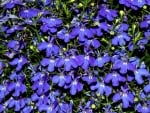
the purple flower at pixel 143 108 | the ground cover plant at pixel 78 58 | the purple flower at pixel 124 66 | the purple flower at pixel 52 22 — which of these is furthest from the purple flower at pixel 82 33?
the purple flower at pixel 143 108

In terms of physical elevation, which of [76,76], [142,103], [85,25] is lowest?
[142,103]

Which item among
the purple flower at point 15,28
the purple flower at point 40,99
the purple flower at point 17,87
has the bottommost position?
the purple flower at point 40,99

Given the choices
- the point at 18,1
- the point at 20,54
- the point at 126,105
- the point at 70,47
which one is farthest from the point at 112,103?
the point at 18,1

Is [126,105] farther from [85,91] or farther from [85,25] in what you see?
[85,25]

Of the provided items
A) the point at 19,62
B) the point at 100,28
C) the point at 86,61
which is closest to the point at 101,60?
the point at 86,61

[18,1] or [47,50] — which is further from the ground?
[18,1]

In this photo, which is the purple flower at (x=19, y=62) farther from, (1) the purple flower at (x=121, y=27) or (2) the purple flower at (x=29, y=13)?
(1) the purple flower at (x=121, y=27)

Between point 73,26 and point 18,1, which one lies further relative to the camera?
point 18,1

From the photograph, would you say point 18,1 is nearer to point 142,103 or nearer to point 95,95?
point 95,95

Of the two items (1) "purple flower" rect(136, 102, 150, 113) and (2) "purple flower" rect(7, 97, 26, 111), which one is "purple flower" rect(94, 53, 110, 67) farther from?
(2) "purple flower" rect(7, 97, 26, 111)
